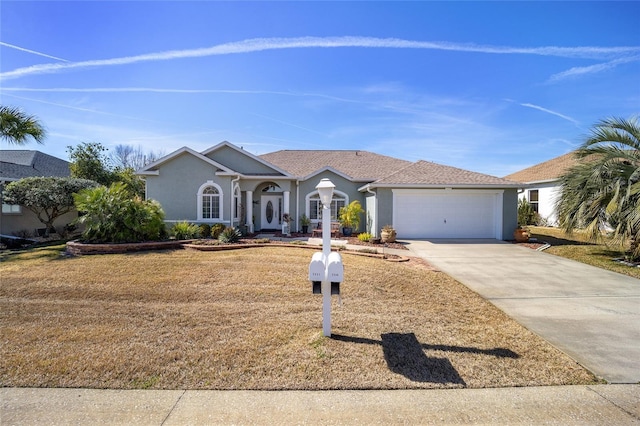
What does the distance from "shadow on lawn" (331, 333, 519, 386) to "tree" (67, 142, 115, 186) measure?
25.8 m

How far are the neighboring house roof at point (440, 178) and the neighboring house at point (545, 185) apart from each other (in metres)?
7.60

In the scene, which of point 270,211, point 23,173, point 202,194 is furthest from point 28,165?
point 270,211

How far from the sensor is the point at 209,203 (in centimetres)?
1642

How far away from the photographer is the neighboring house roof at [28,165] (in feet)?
60.3

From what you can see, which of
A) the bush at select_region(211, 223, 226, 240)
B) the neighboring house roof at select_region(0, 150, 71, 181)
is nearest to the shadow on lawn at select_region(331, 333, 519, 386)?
the bush at select_region(211, 223, 226, 240)

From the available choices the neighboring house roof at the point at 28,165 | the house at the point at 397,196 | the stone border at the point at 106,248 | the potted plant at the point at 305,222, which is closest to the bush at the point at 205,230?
the house at the point at 397,196

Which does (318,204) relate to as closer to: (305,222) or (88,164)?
(305,222)

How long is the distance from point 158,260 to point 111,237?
3087 mm

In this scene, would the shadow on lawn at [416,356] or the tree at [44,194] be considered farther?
the tree at [44,194]

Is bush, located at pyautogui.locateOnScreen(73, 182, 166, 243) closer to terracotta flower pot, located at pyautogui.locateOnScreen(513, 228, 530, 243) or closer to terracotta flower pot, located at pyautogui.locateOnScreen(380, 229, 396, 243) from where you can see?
terracotta flower pot, located at pyautogui.locateOnScreen(380, 229, 396, 243)

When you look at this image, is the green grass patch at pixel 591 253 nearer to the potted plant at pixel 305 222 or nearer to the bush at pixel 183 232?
the potted plant at pixel 305 222

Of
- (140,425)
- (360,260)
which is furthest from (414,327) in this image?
(360,260)

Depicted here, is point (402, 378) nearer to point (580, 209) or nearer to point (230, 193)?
point (580, 209)

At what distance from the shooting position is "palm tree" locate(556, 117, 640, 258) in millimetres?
10344
